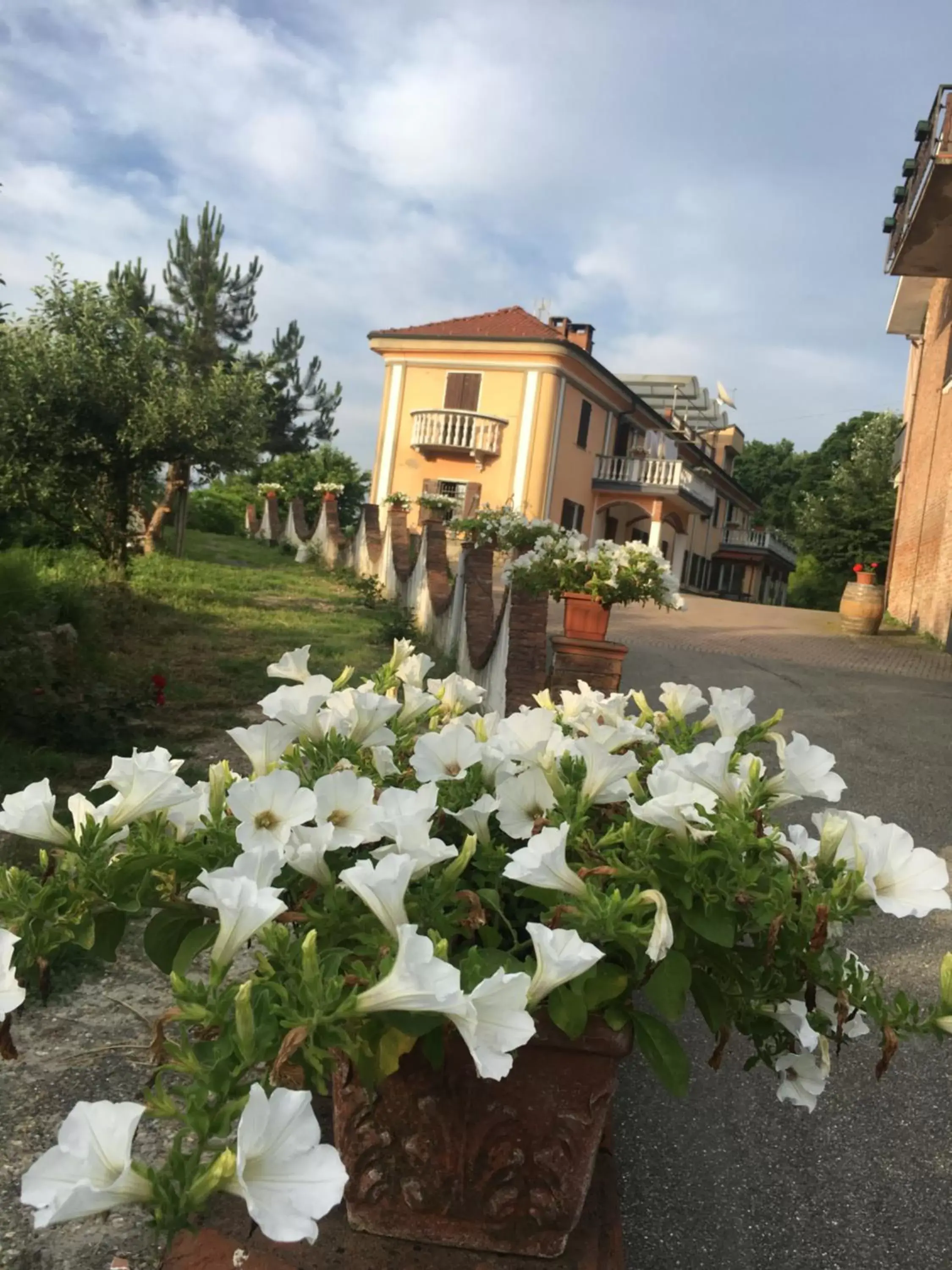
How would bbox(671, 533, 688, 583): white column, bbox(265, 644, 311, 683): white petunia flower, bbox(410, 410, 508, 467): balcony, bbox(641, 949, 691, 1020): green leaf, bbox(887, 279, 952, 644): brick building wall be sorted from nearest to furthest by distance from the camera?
1. bbox(641, 949, 691, 1020): green leaf
2. bbox(265, 644, 311, 683): white petunia flower
3. bbox(887, 279, 952, 644): brick building wall
4. bbox(410, 410, 508, 467): balcony
5. bbox(671, 533, 688, 583): white column

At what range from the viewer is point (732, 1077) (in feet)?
8.78

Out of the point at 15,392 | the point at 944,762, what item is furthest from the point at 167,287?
the point at 944,762

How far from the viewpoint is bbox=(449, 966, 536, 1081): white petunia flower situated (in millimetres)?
968

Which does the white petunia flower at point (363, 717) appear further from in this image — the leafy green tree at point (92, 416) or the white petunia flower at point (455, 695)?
the leafy green tree at point (92, 416)

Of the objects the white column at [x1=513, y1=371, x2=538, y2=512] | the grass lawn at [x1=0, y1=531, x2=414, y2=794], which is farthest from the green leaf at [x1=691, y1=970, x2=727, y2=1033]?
the white column at [x1=513, y1=371, x2=538, y2=512]

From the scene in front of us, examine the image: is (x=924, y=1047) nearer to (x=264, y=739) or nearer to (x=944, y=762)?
(x=264, y=739)

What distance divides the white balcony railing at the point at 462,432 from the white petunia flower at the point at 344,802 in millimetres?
24291

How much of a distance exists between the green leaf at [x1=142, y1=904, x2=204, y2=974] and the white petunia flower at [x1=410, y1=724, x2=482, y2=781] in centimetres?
37

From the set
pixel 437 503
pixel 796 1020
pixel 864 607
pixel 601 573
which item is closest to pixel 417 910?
pixel 796 1020

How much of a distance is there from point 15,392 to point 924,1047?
11597 millimetres

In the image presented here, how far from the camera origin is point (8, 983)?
1006 millimetres

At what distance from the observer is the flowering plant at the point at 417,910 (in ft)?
2.88

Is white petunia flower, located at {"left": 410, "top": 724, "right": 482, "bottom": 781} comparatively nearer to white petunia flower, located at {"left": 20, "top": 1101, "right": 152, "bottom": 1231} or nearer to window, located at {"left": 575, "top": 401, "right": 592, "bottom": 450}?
white petunia flower, located at {"left": 20, "top": 1101, "right": 152, "bottom": 1231}

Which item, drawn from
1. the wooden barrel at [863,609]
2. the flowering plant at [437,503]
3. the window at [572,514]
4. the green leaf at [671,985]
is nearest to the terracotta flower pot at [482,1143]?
the green leaf at [671,985]
